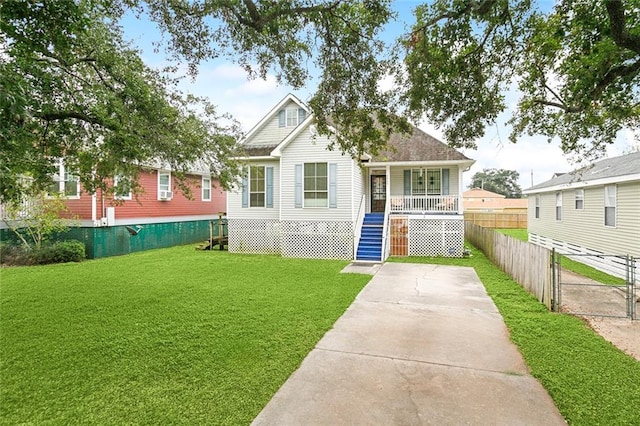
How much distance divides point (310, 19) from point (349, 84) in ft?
4.74

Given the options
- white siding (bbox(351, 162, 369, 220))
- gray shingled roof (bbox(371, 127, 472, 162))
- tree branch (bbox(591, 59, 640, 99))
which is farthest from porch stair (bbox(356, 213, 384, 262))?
tree branch (bbox(591, 59, 640, 99))

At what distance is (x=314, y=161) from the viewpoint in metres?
13.9

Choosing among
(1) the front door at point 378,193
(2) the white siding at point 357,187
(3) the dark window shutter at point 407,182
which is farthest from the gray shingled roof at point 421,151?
(1) the front door at point 378,193

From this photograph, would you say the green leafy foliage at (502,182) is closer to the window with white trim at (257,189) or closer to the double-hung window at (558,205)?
the double-hung window at (558,205)

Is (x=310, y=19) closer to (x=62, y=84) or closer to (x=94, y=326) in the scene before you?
(x=62, y=84)

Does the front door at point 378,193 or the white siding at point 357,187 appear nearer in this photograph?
the white siding at point 357,187

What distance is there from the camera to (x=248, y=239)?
1547cm

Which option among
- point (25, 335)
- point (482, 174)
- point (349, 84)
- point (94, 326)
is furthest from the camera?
point (482, 174)

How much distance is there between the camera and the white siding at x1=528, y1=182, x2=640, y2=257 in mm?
9828

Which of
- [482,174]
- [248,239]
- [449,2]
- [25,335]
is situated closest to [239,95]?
[248,239]

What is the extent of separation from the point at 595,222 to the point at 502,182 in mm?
79683

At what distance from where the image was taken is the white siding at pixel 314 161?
13594mm

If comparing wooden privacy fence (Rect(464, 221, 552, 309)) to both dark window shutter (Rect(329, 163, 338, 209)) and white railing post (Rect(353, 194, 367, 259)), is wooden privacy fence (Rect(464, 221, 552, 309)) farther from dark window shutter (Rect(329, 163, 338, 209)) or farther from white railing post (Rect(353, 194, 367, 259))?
dark window shutter (Rect(329, 163, 338, 209))

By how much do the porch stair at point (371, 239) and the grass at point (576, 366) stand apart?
6298mm
